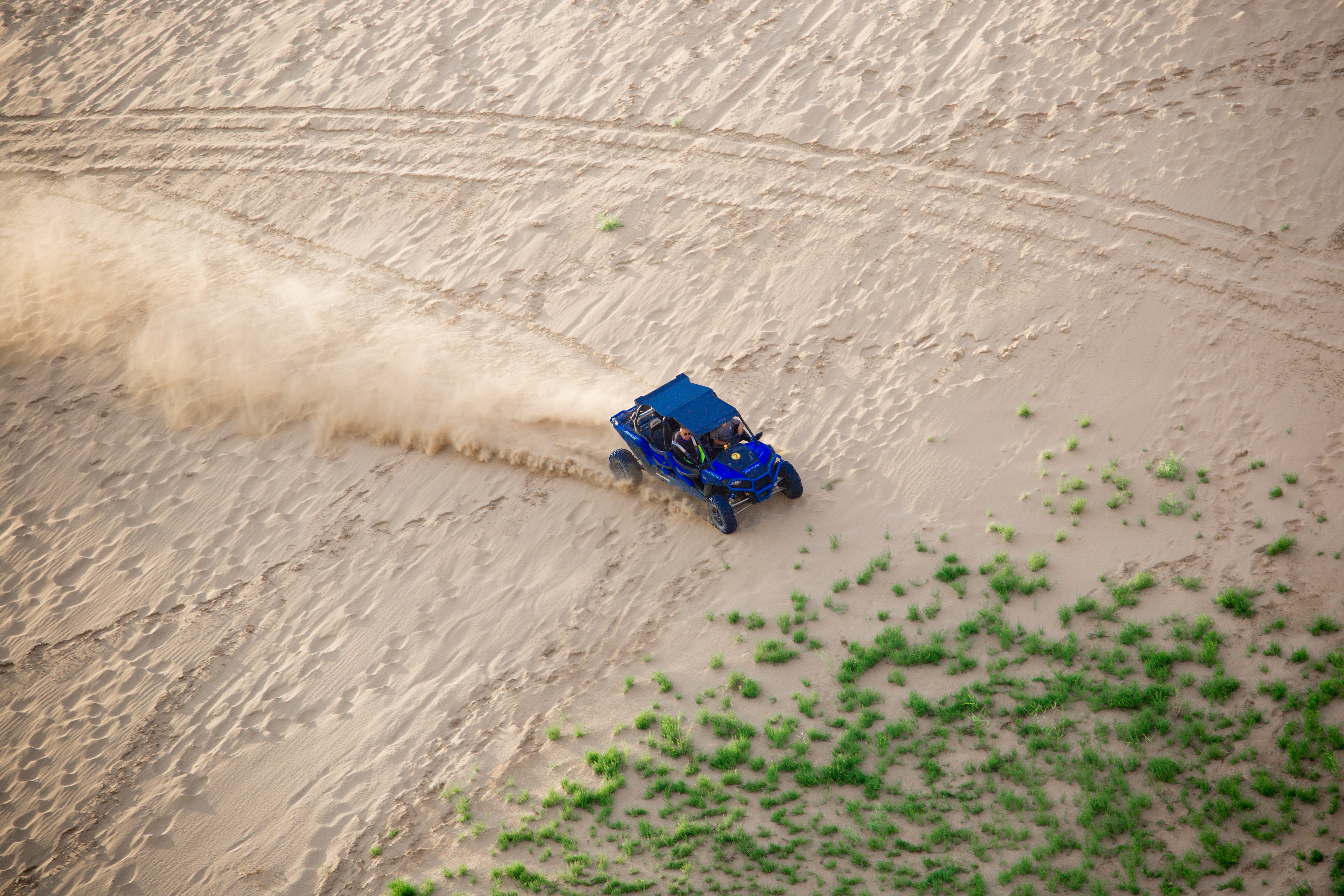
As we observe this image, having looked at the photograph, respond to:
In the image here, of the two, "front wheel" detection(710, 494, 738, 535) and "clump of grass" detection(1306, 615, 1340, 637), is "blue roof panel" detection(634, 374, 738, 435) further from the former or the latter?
"clump of grass" detection(1306, 615, 1340, 637)

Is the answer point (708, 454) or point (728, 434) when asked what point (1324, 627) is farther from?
point (708, 454)

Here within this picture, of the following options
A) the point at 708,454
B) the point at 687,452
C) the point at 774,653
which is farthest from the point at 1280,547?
the point at 687,452

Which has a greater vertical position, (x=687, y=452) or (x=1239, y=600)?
(x=687, y=452)

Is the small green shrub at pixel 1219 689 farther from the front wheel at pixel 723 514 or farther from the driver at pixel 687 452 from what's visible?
the driver at pixel 687 452

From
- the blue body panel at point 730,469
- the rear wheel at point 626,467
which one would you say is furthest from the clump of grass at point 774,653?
the rear wheel at point 626,467

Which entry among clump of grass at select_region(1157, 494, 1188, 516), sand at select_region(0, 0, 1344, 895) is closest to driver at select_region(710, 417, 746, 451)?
sand at select_region(0, 0, 1344, 895)

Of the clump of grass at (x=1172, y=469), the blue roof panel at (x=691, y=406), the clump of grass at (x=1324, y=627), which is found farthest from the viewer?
the blue roof panel at (x=691, y=406)
